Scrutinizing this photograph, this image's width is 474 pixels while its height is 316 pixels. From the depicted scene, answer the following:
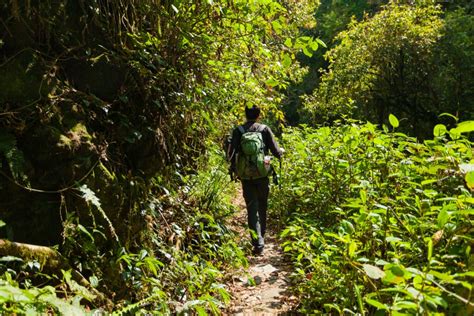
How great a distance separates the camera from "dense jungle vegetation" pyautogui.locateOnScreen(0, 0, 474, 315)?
2506mm

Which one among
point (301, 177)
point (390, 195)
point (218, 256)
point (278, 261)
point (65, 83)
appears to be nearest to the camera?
point (65, 83)

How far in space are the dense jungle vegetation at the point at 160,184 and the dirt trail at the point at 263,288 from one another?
5.8 inches

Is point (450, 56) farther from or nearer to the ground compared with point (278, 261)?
farther from the ground

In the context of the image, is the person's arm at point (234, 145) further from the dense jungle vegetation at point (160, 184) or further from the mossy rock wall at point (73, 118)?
the mossy rock wall at point (73, 118)

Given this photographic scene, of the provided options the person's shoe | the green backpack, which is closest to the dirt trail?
→ the person's shoe

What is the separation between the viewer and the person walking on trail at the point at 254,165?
17.2 feet

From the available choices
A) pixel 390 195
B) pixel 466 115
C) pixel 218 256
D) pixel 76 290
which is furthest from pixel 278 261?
pixel 466 115

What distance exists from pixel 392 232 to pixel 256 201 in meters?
2.51

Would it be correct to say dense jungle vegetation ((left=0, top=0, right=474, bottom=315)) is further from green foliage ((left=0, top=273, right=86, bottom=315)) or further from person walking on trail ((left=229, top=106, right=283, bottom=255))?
person walking on trail ((left=229, top=106, right=283, bottom=255))

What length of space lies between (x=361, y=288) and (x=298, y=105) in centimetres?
2885

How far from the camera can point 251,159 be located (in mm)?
5230

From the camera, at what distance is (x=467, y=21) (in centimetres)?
1276

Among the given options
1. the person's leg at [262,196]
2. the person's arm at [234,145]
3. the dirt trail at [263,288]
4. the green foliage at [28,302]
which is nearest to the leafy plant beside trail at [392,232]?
the dirt trail at [263,288]

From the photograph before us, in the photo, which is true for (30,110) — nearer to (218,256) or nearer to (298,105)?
(218,256)
